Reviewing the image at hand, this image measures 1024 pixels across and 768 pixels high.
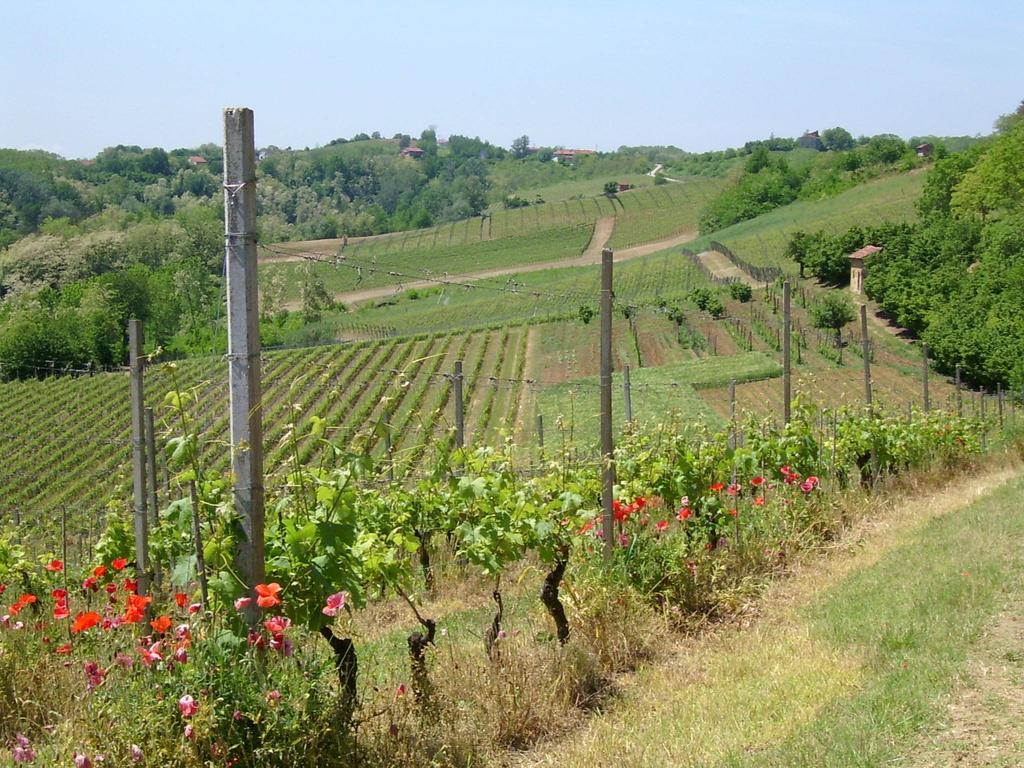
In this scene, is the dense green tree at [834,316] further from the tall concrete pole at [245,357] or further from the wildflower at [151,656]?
the wildflower at [151,656]

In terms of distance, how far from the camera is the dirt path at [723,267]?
175 feet

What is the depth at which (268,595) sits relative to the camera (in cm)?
326

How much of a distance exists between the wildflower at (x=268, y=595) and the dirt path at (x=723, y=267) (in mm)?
48420

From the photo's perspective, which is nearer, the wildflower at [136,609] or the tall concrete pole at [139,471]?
the wildflower at [136,609]

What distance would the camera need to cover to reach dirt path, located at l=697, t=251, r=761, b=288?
5330 centimetres

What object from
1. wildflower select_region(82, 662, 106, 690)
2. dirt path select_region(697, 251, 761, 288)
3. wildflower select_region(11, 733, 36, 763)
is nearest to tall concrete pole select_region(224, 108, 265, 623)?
wildflower select_region(82, 662, 106, 690)

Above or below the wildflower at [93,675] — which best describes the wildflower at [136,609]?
above

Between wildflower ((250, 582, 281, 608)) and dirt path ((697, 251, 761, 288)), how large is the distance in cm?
4842

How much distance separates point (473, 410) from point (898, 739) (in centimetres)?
2932

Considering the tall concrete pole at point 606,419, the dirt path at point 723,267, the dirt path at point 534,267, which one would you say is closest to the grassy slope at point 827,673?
the tall concrete pole at point 606,419

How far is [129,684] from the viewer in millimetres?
3262

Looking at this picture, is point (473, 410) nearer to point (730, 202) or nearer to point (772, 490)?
point (772, 490)

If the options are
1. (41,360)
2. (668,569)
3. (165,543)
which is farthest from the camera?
(41,360)

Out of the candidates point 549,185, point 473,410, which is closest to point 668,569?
point 473,410
